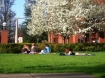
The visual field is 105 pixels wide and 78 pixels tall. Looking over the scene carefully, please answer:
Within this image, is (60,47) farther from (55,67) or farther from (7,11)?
(7,11)

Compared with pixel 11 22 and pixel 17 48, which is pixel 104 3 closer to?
pixel 17 48

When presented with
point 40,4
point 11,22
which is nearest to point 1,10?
point 11,22

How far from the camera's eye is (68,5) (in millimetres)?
49344

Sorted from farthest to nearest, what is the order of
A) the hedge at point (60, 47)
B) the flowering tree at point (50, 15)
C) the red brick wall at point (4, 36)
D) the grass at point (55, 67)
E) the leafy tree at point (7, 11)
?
the leafy tree at point (7, 11), the red brick wall at point (4, 36), the flowering tree at point (50, 15), the hedge at point (60, 47), the grass at point (55, 67)

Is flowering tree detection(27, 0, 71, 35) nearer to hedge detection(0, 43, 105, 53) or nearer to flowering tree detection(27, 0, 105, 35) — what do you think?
flowering tree detection(27, 0, 105, 35)

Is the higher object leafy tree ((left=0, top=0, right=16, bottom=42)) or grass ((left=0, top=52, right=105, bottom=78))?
leafy tree ((left=0, top=0, right=16, bottom=42))

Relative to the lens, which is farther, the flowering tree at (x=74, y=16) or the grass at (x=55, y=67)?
the flowering tree at (x=74, y=16)

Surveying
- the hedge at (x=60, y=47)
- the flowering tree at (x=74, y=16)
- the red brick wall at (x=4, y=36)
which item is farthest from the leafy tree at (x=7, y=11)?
the hedge at (x=60, y=47)

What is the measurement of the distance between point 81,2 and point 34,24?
33.9ft

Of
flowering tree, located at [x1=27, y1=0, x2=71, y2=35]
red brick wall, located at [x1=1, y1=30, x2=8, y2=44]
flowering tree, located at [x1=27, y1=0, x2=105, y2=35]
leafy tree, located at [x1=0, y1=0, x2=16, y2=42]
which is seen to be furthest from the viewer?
leafy tree, located at [x1=0, y1=0, x2=16, y2=42]

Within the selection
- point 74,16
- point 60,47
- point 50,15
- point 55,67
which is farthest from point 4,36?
point 55,67

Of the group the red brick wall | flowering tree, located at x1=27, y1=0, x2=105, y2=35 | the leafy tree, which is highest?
the leafy tree

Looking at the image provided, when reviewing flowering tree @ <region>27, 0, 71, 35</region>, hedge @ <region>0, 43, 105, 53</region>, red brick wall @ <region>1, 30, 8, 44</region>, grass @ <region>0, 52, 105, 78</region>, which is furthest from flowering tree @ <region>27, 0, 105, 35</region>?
grass @ <region>0, 52, 105, 78</region>

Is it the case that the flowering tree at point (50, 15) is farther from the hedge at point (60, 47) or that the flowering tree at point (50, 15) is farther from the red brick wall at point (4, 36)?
the hedge at point (60, 47)
